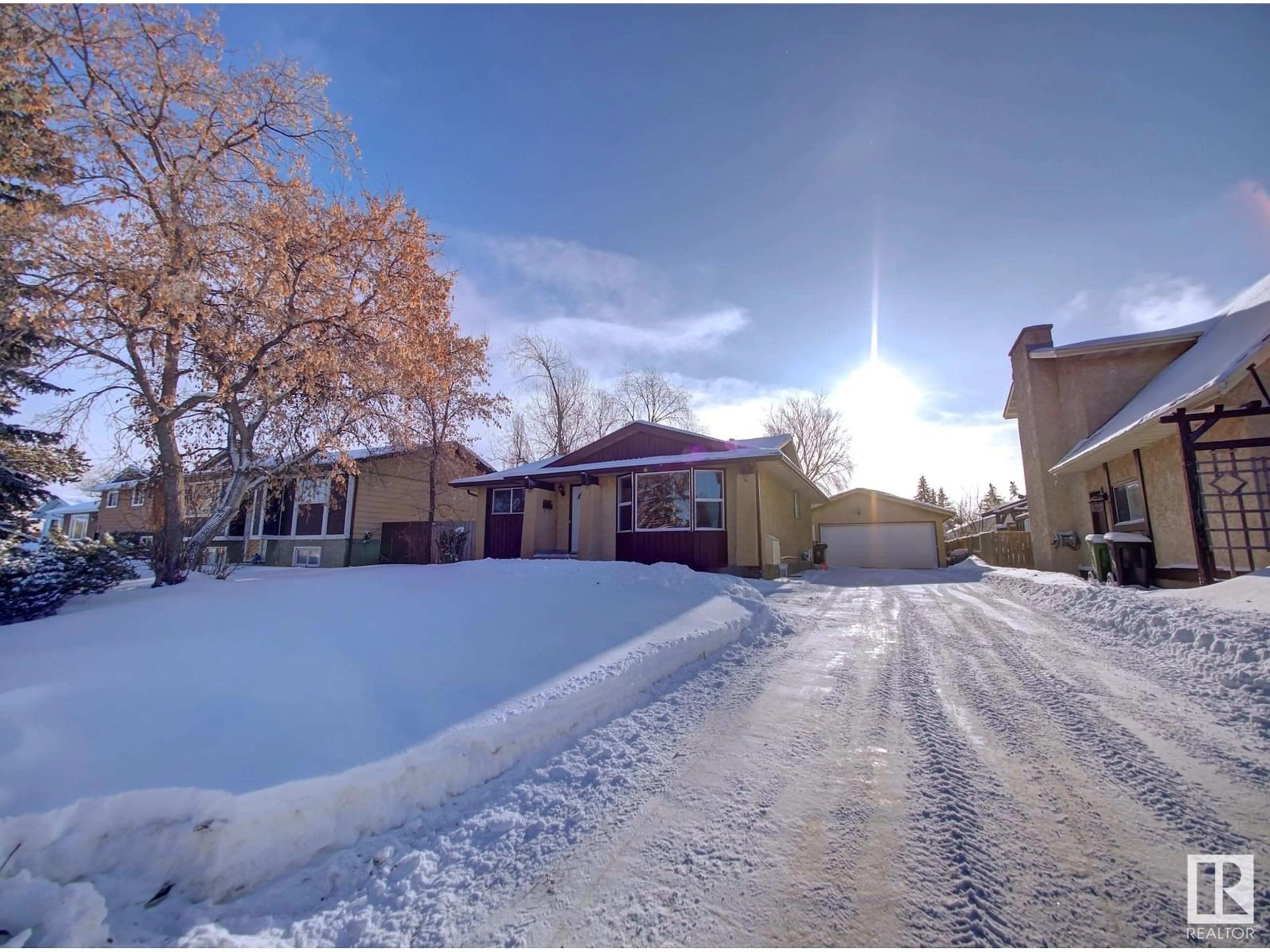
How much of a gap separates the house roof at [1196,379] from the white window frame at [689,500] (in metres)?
8.07

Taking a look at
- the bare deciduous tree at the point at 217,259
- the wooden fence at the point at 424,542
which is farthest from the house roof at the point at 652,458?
the bare deciduous tree at the point at 217,259

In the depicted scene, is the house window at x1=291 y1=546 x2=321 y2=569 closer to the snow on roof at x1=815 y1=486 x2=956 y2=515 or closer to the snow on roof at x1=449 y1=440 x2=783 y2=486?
the snow on roof at x1=449 y1=440 x2=783 y2=486

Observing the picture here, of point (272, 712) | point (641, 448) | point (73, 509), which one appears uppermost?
point (641, 448)

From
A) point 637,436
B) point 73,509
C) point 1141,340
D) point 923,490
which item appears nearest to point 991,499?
point 923,490

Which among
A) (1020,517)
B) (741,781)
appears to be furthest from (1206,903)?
(1020,517)

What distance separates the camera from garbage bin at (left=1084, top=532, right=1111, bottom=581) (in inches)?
398

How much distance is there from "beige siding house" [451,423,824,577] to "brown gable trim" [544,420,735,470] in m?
0.03

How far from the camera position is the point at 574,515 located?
15.3m

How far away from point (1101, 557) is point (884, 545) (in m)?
12.8

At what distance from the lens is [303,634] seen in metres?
4.18

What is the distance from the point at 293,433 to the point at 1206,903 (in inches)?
457

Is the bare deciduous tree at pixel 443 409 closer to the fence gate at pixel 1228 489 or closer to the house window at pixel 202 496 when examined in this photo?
the house window at pixel 202 496

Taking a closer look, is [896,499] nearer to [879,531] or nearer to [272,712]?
[879,531]

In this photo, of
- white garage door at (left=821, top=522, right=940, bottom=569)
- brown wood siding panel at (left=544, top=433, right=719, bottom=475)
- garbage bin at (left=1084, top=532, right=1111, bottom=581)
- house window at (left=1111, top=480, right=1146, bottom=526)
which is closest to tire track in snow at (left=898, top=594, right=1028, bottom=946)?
garbage bin at (left=1084, top=532, right=1111, bottom=581)
